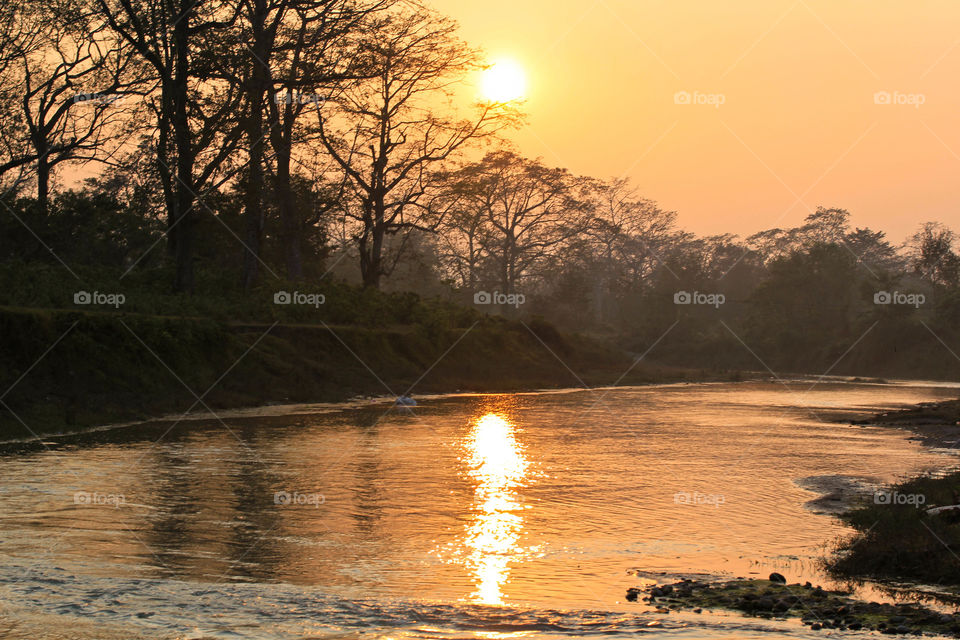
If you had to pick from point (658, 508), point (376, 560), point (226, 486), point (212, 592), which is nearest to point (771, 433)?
point (658, 508)

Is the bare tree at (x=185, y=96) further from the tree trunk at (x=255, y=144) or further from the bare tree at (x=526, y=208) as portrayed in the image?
the bare tree at (x=526, y=208)

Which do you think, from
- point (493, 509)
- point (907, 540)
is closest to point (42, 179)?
point (493, 509)

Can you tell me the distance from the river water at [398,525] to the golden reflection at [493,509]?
0.14 ft

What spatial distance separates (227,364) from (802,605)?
1969 cm

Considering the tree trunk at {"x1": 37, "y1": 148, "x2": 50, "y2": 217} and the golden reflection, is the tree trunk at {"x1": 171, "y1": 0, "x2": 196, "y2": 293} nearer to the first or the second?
the tree trunk at {"x1": 37, "y1": 148, "x2": 50, "y2": 217}

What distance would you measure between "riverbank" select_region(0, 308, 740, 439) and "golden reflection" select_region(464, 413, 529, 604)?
23.3ft

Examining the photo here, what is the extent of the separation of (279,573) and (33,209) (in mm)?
28861

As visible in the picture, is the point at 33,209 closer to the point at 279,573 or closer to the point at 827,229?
the point at 279,573

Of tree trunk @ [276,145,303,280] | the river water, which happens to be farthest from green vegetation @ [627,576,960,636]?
tree trunk @ [276,145,303,280]

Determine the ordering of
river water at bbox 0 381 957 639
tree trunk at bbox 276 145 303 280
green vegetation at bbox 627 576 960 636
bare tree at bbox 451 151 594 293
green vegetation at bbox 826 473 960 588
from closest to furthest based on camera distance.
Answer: green vegetation at bbox 627 576 960 636 → river water at bbox 0 381 957 639 → green vegetation at bbox 826 473 960 588 → tree trunk at bbox 276 145 303 280 → bare tree at bbox 451 151 594 293

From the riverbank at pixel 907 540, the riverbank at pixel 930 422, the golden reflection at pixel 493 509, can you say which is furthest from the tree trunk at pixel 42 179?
the riverbank at pixel 907 540

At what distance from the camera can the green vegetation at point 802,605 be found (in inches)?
281

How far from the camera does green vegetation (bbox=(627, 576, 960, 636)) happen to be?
714cm

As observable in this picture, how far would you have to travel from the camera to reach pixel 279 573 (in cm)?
881
